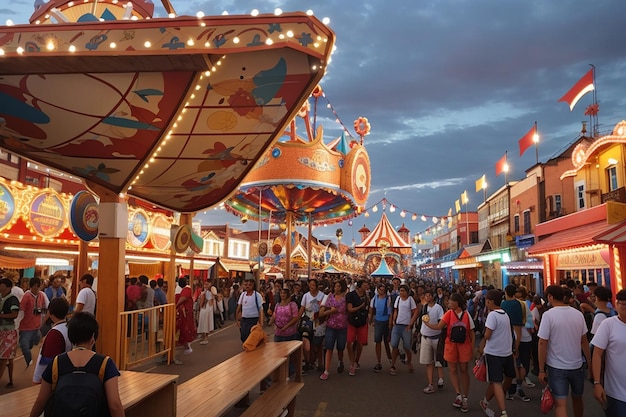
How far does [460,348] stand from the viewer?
680cm

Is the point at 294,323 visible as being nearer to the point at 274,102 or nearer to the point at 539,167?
the point at 274,102

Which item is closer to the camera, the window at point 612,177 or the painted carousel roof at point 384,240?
the window at point 612,177

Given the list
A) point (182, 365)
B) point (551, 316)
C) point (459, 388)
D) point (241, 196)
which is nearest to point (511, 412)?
point (459, 388)

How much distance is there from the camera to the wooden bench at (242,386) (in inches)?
180

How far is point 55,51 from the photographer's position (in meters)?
4.77

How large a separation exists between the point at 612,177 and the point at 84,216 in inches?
756

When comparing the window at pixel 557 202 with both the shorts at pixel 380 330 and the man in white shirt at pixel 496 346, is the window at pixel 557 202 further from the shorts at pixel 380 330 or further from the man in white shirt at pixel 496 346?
the man in white shirt at pixel 496 346

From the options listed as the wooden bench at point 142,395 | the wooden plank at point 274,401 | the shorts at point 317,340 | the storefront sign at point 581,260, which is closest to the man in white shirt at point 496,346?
the wooden plank at point 274,401

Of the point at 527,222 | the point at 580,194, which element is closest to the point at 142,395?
the point at 580,194

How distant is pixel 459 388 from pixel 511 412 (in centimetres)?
80

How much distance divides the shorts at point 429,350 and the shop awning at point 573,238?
8731mm

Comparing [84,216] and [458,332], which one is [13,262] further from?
[458,332]

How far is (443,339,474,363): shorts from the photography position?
675 centimetres

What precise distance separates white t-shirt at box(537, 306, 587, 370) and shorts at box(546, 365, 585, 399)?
0.06m
